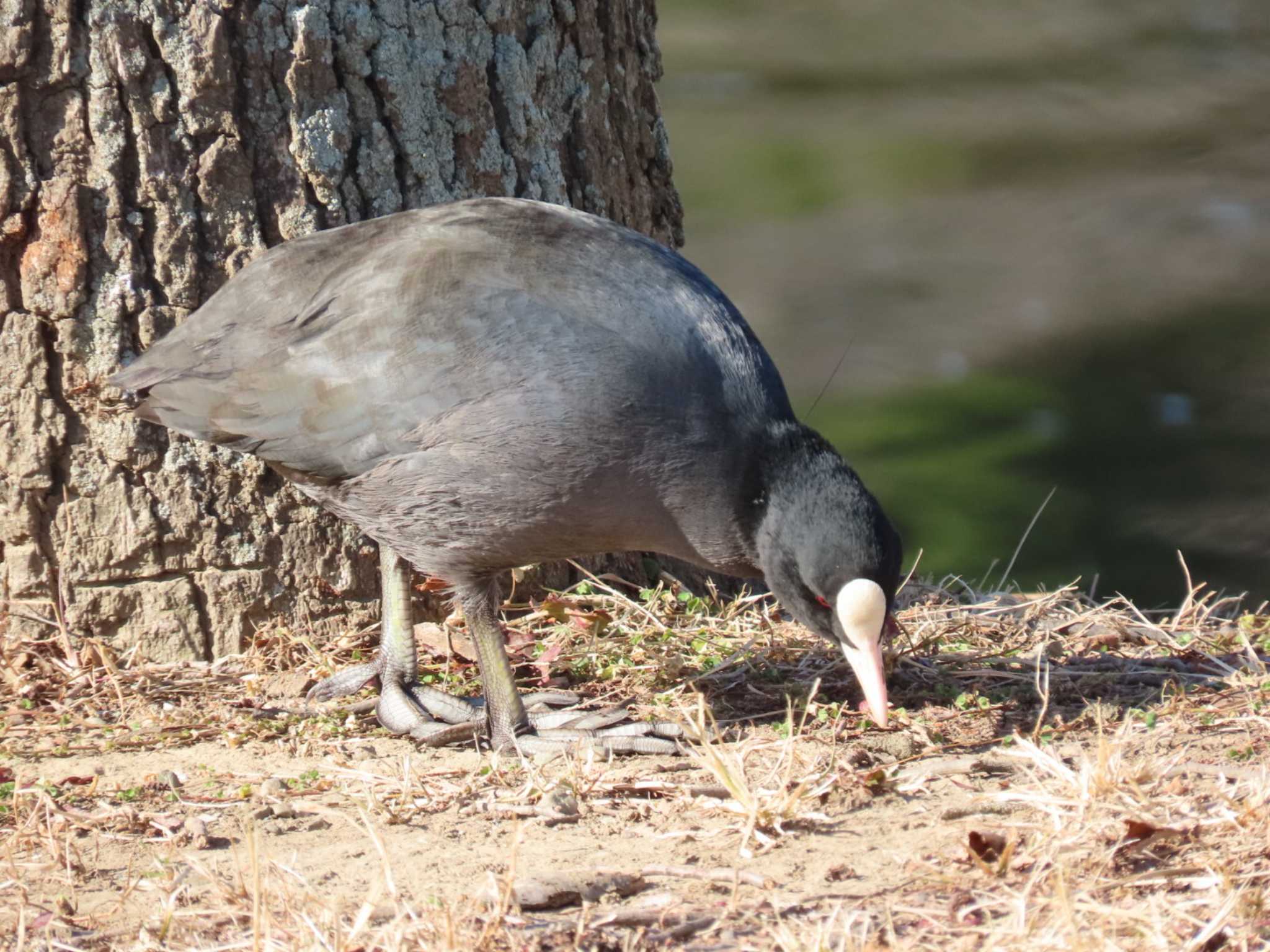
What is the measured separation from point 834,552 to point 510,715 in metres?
0.93

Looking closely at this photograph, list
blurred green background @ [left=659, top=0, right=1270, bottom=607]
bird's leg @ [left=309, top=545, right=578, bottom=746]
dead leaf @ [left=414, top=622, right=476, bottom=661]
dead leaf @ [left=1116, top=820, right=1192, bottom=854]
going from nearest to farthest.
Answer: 1. dead leaf @ [left=1116, top=820, right=1192, bottom=854]
2. bird's leg @ [left=309, top=545, right=578, bottom=746]
3. dead leaf @ [left=414, top=622, right=476, bottom=661]
4. blurred green background @ [left=659, top=0, right=1270, bottom=607]

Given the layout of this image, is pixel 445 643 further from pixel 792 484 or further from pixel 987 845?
pixel 987 845

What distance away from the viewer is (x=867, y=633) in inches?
133

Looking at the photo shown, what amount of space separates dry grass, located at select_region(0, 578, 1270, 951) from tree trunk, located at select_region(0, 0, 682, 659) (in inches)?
8.8

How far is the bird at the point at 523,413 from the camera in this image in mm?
3340

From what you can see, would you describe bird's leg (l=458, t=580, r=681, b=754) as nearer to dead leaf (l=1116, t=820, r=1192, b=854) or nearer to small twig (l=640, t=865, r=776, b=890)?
small twig (l=640, t=865, r=776, b=890)

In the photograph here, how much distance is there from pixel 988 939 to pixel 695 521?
1384 millimetres

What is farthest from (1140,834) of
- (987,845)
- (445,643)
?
(445,643)

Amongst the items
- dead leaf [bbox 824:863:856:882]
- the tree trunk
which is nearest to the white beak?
dead leaf [bbox 824:863:856:882]

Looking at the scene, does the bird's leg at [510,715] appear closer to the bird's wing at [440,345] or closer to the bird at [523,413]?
the bird at [523,413]

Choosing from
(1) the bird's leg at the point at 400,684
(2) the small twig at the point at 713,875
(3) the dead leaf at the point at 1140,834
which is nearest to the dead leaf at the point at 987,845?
(3) the dead leaf at the point at 1140,834

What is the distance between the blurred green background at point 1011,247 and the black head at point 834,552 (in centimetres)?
378

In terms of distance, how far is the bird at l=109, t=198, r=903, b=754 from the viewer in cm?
334

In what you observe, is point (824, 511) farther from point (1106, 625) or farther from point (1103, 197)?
point (1103, 197)
